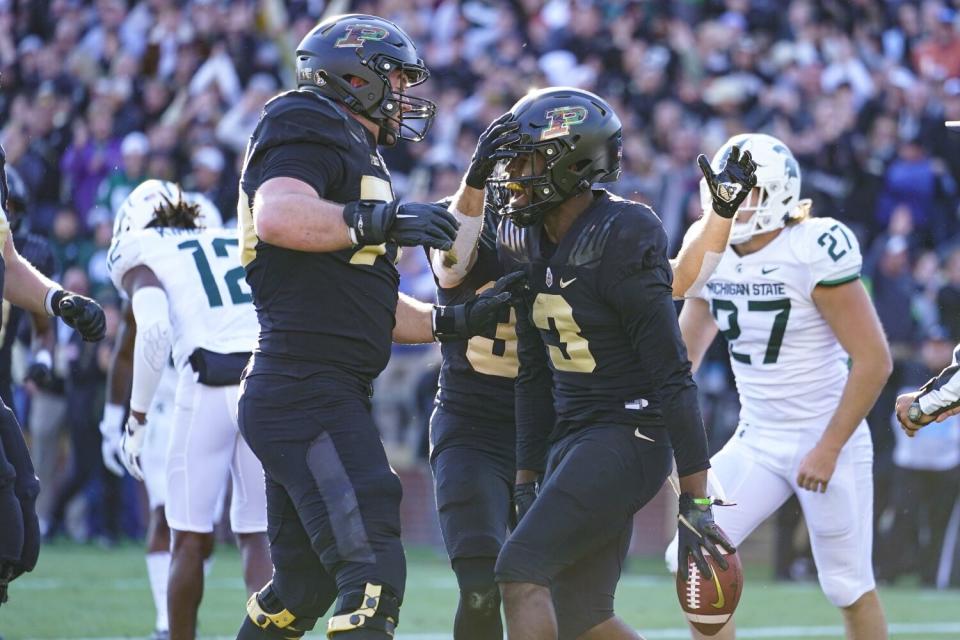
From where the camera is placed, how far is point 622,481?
15.1 feet

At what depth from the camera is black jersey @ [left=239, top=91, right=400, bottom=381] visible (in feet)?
14.1

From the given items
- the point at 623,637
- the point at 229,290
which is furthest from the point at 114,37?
the point at 623,637

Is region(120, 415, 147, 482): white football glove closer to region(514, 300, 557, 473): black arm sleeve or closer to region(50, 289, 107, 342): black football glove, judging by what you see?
region(50, 289, 107, 342): black football glove

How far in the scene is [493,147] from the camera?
4609 millimetres

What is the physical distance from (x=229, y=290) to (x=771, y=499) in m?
2.28

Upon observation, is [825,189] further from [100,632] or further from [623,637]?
[623,637]

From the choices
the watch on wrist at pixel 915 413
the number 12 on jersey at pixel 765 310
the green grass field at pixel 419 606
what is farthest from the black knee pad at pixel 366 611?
the green grass field at pixel 419 606

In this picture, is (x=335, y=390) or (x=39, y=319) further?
(x=39, y=319)

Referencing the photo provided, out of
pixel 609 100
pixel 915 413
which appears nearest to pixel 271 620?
pixel 915 413

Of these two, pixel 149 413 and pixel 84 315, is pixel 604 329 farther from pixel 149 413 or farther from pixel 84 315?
pixel 149 413

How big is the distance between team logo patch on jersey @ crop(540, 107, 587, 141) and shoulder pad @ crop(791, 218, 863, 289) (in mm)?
1334

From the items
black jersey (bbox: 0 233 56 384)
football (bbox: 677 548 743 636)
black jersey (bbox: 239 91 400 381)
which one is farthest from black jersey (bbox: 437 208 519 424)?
black jersey (bbox: 0 233 56 384)

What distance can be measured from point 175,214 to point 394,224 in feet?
9.26

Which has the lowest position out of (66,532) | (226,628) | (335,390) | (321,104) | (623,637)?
(66,532)
